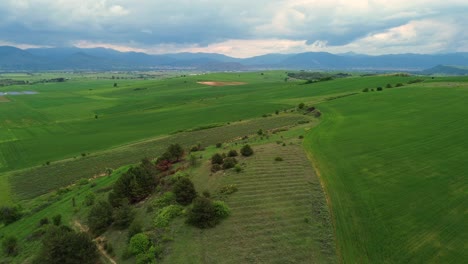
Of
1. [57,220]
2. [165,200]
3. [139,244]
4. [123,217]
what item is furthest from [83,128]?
[139,244]

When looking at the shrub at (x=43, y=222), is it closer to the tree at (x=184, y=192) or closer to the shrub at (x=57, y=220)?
the shrub at (x=57, y=220)

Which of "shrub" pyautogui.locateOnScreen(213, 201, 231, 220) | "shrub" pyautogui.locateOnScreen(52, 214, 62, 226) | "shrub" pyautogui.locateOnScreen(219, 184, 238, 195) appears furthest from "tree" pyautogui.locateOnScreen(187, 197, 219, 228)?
"shrub" pyautogui.locateOnScreen(52, 214, 62, 226)

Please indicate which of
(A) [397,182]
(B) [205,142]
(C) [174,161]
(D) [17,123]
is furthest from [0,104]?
(A) [397,182]

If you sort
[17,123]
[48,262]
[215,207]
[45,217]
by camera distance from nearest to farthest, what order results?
[48,262]
[215,207]
[45,217]
[17,123]

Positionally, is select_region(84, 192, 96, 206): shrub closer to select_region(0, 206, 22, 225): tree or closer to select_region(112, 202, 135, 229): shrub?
select_region(112, 202, 135, 229): shrub

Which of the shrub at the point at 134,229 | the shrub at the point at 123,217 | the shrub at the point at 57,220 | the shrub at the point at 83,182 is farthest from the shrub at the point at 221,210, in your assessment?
the shrub at the point at 83,182

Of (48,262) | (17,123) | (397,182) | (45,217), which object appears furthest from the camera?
(17,123)

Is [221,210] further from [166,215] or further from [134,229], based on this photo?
[134,229]

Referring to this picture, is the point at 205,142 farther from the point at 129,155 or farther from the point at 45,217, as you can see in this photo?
the point at 45,217
